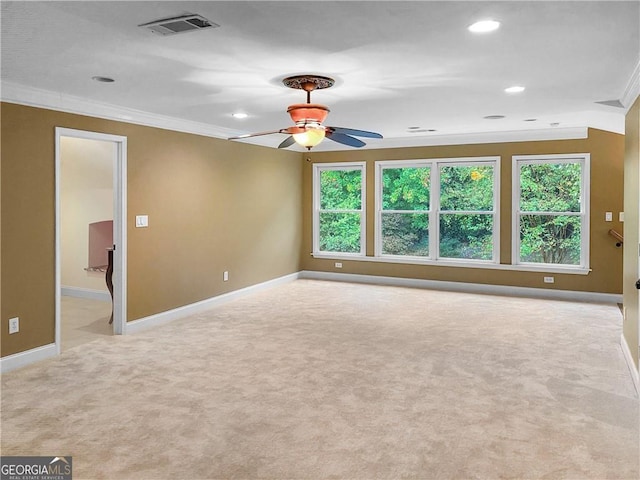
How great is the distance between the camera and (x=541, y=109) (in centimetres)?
558

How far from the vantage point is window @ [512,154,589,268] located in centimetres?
729

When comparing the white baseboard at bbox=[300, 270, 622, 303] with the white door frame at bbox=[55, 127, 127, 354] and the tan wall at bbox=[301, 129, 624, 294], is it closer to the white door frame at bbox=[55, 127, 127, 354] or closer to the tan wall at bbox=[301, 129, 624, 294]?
the tan wall at bbox=[301, 129, 624, 294]

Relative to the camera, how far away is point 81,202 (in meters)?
7.69

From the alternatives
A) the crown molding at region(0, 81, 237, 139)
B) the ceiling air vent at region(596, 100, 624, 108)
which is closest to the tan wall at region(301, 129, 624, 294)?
the ceiling air vent at region(596, 100, 624, 108)

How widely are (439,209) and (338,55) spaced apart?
5186 millimetres

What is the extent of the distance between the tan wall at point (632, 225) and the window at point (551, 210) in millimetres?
2615

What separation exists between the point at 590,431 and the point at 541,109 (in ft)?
11.9

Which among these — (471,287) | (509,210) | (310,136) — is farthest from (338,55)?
(471,287)

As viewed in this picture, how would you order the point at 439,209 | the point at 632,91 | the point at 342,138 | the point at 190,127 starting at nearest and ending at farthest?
the point at 632,91 < the point at 342,138 < the point at 190,127 < the point at 439,209

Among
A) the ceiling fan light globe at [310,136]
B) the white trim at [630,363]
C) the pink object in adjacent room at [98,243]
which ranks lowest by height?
the white trim at [630,363]

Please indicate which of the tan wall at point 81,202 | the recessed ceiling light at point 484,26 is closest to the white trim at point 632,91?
the recessed ceiling light at point 484,26

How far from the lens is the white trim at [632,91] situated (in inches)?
150

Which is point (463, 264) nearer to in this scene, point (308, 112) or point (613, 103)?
point (613, 103)

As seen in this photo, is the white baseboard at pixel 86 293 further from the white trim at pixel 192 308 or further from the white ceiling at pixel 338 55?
the white ceiling at pixel 338 55
